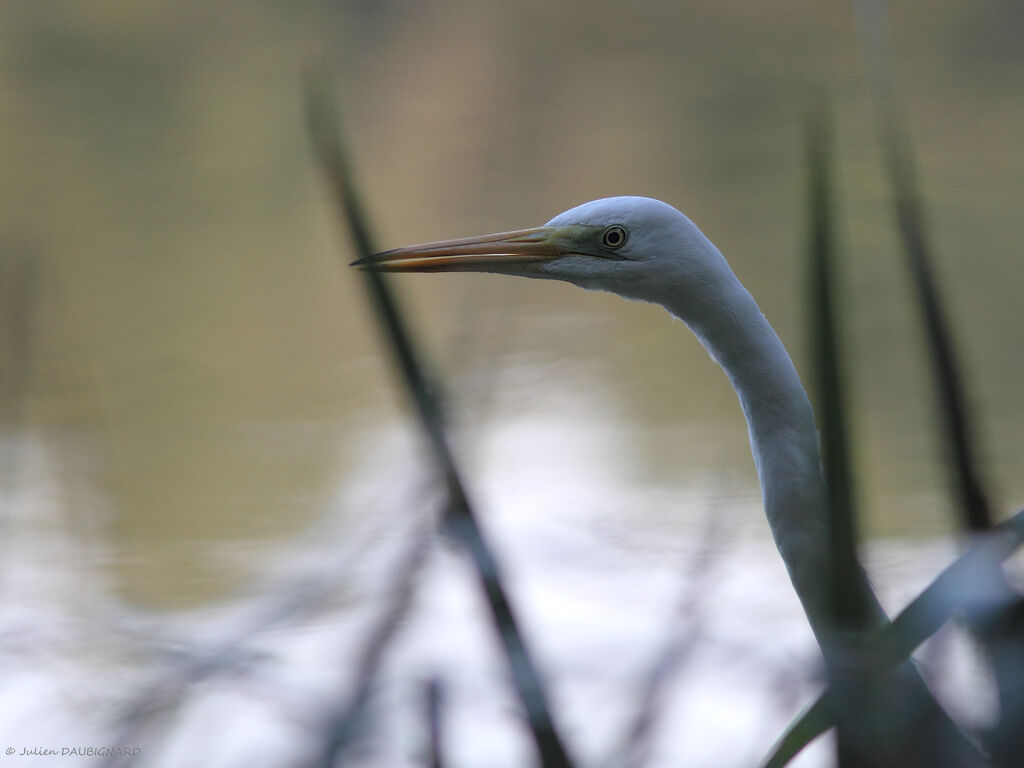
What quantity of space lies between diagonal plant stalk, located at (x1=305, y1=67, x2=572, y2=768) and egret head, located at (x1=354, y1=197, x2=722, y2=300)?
687 millimetres

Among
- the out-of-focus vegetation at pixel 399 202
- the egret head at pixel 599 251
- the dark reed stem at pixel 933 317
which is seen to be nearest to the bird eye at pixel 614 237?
the egret head at pixel 599 251

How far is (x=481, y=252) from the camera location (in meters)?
1.18

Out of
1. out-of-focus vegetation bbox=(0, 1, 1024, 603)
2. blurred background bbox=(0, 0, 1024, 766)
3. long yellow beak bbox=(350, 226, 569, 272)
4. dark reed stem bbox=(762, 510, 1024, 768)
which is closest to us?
dark reed stem bbox=(762, 510, 1024, 768)

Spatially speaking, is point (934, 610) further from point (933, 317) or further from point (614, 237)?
point (614, 237)

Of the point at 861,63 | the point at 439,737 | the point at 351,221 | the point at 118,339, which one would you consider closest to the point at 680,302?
the point at 351,221

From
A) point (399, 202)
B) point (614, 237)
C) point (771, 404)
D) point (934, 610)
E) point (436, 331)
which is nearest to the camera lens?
point (934, 610)

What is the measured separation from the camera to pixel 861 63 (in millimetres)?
5402

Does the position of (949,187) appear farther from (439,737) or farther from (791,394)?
(439,737)

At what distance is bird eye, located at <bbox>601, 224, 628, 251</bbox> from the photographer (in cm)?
115

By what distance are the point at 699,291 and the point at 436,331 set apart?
256 centimetres

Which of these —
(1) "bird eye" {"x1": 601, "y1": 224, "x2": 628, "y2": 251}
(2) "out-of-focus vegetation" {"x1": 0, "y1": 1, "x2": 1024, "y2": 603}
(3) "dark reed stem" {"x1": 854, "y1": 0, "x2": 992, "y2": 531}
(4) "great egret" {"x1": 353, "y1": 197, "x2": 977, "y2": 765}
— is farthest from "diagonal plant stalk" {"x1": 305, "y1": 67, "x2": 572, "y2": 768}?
(2) "out-of-focus vegetation" {"x1": 0, "y1": 1, "x2": 1024, "y2": 603}

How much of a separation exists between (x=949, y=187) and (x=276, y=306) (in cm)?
275

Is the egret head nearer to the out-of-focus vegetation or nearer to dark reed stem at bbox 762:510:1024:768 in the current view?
dark reed stem at bbox 762:510:1024:768

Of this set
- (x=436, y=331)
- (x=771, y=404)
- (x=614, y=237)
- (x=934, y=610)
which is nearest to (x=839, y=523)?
(x=934, y=610)
